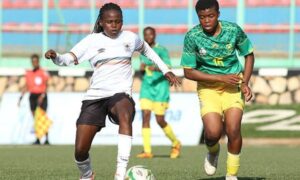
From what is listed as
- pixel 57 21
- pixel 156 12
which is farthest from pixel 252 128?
pixel 57 21

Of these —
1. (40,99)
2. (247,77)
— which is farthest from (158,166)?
(40,99)

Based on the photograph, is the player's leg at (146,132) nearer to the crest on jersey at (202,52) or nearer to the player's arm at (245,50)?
the player's arm at (245,50)

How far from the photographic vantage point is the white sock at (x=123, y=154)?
32.5 ft

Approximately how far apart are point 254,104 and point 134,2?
4500 mm

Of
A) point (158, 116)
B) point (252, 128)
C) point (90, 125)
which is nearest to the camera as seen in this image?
point (90, 125)

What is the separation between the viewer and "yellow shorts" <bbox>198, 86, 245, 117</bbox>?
10852 mm

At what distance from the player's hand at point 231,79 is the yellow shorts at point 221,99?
286mm

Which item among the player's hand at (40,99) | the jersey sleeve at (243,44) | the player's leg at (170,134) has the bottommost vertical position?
the player's hand at (40,99)

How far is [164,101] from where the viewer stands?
1798cm

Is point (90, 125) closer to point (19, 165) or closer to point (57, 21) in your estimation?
point (19, 165)

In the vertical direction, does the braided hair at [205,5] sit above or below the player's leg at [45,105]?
above

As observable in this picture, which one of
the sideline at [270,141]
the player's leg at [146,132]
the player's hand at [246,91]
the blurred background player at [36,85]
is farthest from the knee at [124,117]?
the sideline at [270,141]

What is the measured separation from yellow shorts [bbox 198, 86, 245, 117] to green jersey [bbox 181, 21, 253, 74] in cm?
22

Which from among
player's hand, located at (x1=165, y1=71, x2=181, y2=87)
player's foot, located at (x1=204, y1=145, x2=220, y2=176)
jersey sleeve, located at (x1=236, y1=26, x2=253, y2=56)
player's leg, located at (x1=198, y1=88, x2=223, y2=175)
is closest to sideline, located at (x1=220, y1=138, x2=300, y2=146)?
player's foot, located at (x1=204, y1=145, x2=220, y2=176)
